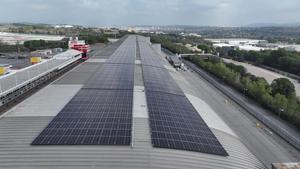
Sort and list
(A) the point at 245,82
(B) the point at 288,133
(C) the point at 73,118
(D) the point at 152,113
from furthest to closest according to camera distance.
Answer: (A) the point at 245,82
(B) the point at 288,133
(D) the point at 152,113
(C) the point at 73,118

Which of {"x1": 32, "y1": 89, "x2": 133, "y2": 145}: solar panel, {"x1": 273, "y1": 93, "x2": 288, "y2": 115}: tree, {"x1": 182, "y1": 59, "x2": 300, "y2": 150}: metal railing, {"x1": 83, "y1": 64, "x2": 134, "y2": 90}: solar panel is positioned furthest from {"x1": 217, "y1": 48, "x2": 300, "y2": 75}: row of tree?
{"x1": 32, "y1": 89, "x2": 133, "y2": 145}: solar panel

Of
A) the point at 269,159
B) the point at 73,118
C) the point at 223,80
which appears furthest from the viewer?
the point at 223,80

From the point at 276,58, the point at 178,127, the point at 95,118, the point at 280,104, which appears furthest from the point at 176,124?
the point at 276,58

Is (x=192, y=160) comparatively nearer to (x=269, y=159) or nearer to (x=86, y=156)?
(x=86, y=156)

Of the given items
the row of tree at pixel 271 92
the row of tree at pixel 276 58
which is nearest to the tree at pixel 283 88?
the row of tree at pixel 271 92

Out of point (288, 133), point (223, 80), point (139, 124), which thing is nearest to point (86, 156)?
point (139, 124)

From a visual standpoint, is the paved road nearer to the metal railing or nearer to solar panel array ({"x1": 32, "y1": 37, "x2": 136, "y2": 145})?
the metal railing
